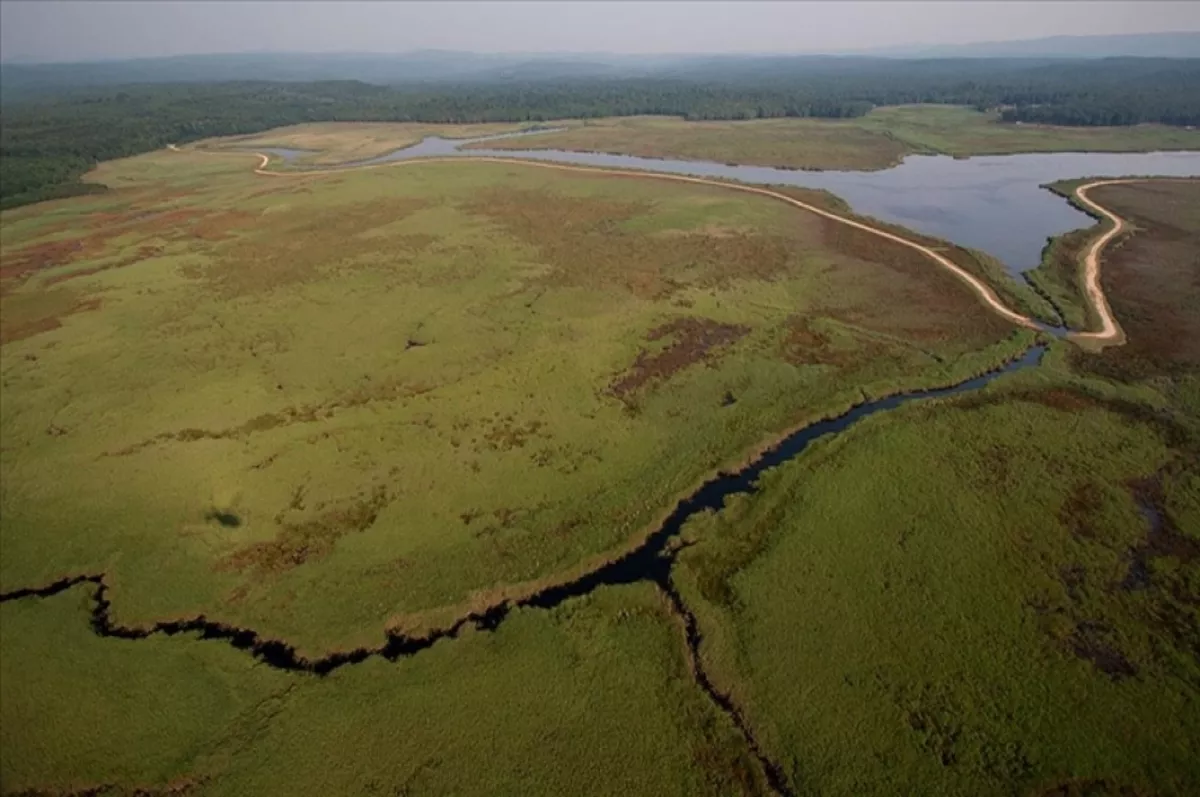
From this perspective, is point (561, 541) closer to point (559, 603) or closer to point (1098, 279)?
point (559, 603)

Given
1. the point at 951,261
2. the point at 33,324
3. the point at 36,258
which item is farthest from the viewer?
the point at 36,258

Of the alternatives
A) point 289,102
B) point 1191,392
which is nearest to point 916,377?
point 1191,392

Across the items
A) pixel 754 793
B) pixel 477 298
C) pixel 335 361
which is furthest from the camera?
pixel 477 298

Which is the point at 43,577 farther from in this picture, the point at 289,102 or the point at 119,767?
the point at 289,102

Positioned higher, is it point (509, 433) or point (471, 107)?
point (471, 107)

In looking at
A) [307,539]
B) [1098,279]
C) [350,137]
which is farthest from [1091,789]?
[350,137]

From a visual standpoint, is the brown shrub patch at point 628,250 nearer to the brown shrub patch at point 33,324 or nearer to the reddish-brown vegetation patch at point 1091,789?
the brown shrub patch at point 33,324
